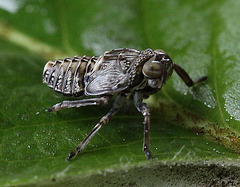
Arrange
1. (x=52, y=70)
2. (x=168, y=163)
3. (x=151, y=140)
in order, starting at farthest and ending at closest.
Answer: (x=52, y=70), (x=151, y=140), (x=168, y=163)

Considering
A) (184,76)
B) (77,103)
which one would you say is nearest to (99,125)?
(77,103)

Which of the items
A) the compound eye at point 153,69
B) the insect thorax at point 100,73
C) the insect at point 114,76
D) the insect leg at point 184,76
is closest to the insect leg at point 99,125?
the insect at point 114,76

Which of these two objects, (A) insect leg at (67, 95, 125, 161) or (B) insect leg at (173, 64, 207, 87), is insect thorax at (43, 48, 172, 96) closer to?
(A) insect leg at (67, 95, 125, 161)

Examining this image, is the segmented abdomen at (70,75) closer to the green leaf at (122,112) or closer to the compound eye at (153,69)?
the green leaf at (122,112)

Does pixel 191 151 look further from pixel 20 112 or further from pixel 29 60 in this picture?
pixel 29 60

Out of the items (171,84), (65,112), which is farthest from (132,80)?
(65,112)

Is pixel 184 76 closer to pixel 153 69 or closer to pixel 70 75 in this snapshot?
pixel 153 69

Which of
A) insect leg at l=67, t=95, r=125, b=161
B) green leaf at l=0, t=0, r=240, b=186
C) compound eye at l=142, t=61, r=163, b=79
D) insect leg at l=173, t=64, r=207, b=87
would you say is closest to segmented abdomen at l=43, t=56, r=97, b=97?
green leaf at l=0, t=0, r=240, b=186
